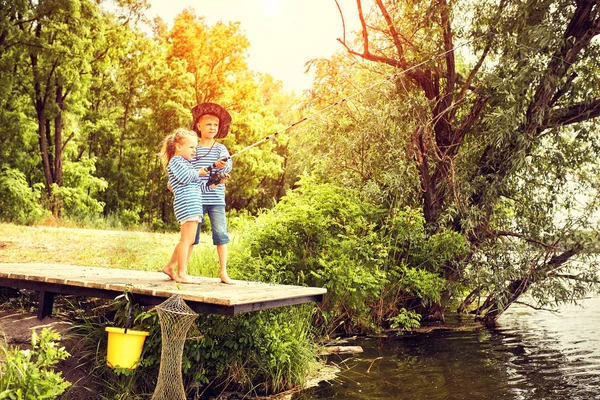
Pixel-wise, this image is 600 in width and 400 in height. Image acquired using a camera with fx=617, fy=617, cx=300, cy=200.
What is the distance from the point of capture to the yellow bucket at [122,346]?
194 inches

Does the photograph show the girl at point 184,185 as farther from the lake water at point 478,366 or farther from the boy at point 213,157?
the lake water at point 478,366

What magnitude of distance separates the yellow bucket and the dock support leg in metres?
1.28

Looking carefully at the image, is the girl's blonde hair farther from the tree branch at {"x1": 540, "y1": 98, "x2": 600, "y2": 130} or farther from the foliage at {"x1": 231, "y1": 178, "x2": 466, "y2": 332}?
the tree branch at {"x1": 540, "y1": 98, "x2": 600, "y2": 130}

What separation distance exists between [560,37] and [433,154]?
2355mm

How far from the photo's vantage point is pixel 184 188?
223 inches

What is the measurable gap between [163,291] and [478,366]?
383cm

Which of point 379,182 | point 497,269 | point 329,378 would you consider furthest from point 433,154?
point 329,378

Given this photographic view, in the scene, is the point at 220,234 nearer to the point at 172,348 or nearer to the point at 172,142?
the point at 172,142

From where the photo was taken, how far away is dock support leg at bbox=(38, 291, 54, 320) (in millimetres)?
5879

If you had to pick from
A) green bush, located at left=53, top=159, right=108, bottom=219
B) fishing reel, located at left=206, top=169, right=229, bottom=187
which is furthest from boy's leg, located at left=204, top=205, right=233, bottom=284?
green bush, located at left=53, top=159, right=108, bottom=219

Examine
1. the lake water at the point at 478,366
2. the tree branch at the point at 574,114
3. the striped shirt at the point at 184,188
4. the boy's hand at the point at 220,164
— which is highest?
the tree branch at the point at 574,114

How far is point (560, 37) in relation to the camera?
8250mm

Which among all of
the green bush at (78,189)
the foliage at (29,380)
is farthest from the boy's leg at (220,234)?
the green bush at (78,189)

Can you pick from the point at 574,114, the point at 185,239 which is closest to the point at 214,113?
the point at 185,239
